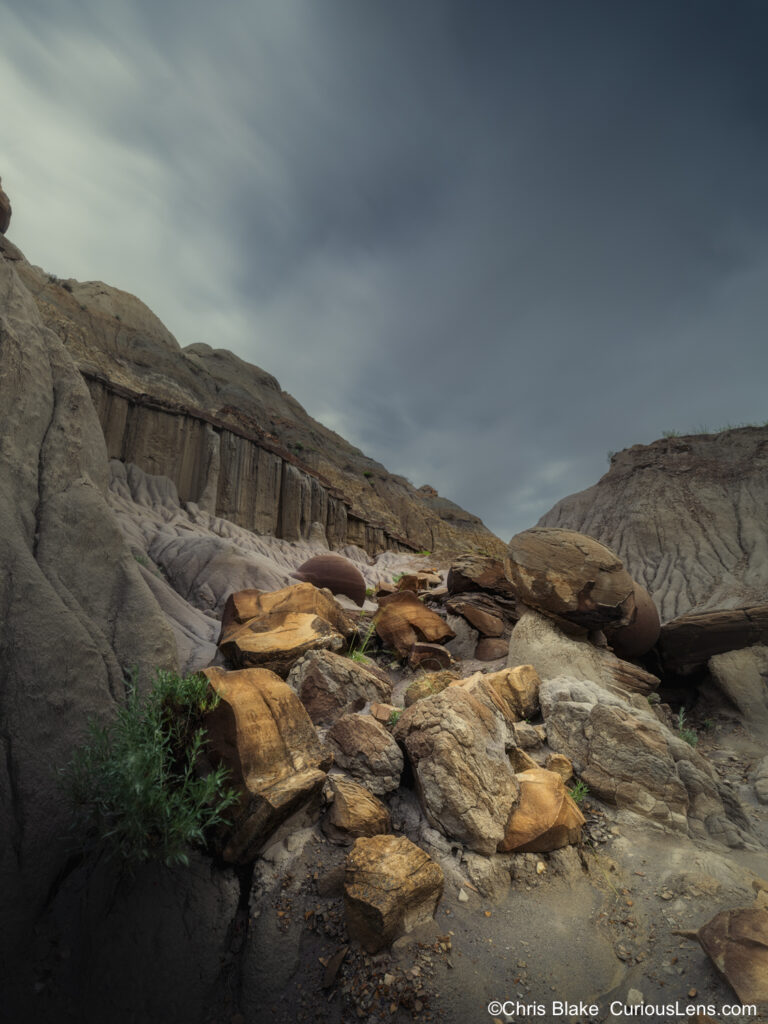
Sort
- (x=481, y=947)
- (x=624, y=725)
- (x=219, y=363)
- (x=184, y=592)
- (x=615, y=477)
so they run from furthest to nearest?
(x=219, y=363) → (x=615, y=477) → (x=184, y=592) → (x=624, y=725) → (x=481, y=947)

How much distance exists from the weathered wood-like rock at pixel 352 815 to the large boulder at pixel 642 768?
207 cm

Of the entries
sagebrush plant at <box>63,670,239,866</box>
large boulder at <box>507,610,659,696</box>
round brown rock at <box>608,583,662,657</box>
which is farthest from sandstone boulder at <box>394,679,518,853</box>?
round brown rock at <box>608,583,662,657</box>

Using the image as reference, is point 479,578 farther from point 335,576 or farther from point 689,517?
point 689,517

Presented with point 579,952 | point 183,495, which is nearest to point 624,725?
point 579,952

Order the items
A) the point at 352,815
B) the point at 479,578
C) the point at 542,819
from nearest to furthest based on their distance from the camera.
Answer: the point at 352,815, the point at 542,819, the point at 479,578

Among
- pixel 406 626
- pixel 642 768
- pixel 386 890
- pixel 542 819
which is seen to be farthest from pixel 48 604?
pixel 642 768

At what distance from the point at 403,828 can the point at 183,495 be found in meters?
16.9

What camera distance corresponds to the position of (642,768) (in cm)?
371

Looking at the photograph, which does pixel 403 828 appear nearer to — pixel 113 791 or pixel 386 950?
pixel 386 950

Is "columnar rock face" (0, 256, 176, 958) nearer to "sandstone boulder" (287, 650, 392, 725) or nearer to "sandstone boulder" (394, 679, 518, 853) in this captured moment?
"sandstone boulder" (287, 650, 392, 725)

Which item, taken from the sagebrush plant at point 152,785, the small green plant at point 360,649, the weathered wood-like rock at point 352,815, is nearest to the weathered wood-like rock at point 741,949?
A: the weathered wood-like rock at point 352,815

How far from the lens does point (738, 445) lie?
47.3 ft

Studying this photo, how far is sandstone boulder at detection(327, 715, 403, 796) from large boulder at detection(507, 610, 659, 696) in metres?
2.84

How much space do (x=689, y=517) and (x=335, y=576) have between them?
1194 centimetres
